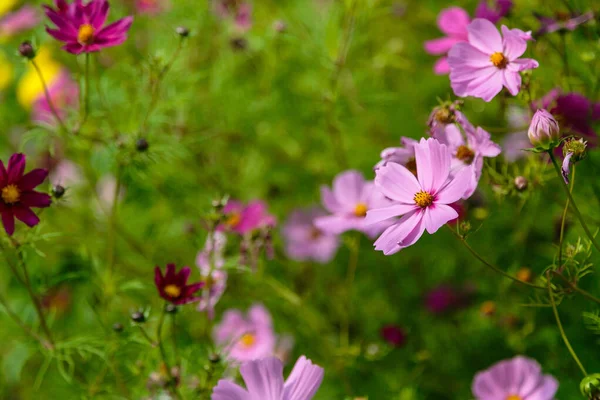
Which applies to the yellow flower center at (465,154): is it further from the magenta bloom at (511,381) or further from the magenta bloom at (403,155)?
the magenta bloom at (511,381)

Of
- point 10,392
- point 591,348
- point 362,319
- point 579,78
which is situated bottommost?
point 10,392

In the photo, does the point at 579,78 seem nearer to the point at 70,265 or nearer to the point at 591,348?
the point at 591,348

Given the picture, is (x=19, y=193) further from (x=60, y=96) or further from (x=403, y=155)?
(x=60, y=96)

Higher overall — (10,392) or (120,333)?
(120,333)

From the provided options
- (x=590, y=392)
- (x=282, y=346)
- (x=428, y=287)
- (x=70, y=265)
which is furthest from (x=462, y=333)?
(x=70, y=265)

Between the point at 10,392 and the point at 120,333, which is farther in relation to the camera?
the point at 10,392

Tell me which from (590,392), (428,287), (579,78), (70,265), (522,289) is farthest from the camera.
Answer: (428,287)
